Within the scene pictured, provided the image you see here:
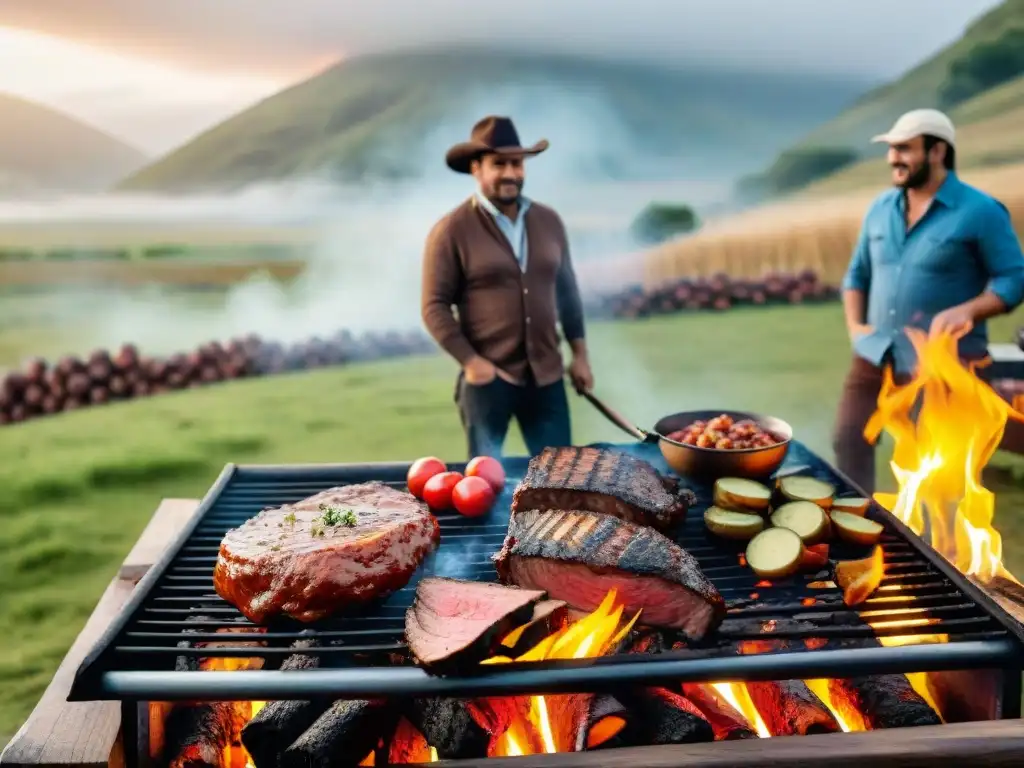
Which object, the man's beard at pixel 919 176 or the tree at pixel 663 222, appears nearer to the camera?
the man's beard at pixel 919 176

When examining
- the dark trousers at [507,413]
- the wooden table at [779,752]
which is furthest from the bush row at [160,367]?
the wooden table at [779,752]

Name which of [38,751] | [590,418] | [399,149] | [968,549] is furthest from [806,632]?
[399,149]

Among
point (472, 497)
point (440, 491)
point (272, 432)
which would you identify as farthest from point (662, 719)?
point (272, 432)

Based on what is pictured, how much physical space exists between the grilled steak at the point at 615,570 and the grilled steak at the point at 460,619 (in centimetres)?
13

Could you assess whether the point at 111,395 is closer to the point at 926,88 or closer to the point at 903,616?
the point at 903,616

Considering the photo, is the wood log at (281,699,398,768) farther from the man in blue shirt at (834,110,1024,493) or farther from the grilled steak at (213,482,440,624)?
the man in blue shirt at (834,110,1024,493)

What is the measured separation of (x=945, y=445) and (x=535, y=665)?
321cm

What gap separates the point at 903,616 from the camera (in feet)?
8.80

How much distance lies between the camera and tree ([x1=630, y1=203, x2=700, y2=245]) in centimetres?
1717

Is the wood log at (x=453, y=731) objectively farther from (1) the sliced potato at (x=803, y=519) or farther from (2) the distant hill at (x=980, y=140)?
(2) the distant hill at (x=980, y=140)

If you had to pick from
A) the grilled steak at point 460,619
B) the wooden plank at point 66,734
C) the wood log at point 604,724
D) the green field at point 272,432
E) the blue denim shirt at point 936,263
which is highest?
the blue denim shirt at point 936,263

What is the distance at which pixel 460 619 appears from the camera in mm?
2564

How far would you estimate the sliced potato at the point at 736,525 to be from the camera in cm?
323

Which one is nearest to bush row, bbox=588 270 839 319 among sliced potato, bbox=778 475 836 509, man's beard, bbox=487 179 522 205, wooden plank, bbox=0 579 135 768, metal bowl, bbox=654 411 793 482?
man's beard, bbox=487 179 522 205
